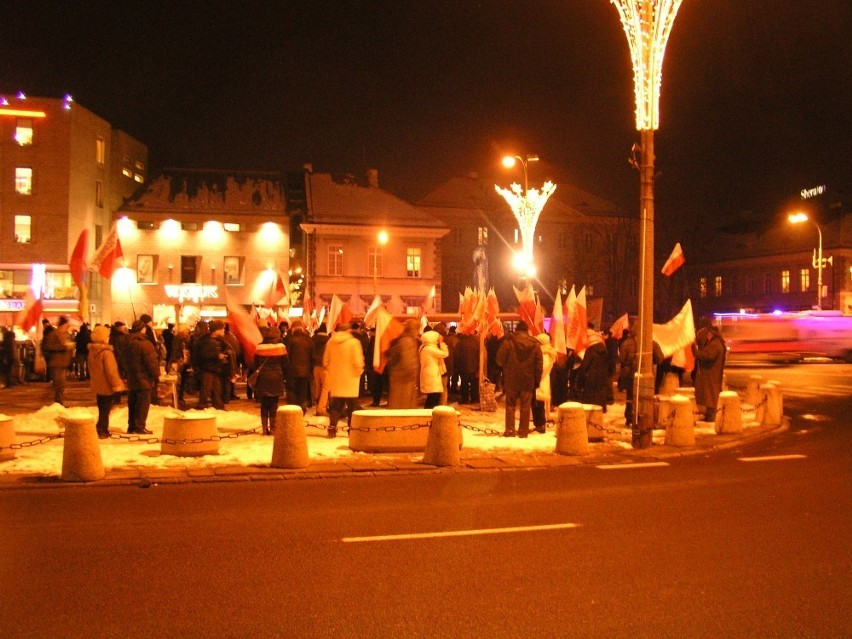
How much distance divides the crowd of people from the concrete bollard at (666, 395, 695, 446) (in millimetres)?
984

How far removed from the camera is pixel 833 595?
579 cm

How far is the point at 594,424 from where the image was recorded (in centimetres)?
1369

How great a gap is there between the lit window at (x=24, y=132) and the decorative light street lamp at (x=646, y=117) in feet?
132

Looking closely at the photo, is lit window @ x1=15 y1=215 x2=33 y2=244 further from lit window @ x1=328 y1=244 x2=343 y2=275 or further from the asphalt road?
the asphalt road

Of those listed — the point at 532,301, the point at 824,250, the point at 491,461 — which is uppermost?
the point at 824,250

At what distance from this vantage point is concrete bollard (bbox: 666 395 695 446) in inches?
525

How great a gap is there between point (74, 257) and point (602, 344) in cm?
1096

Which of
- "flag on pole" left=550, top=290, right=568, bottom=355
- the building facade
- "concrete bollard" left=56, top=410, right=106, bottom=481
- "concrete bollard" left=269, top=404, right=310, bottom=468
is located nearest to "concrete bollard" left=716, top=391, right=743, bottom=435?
"flag on pole" left=550, top=290, right=568, bottom=355

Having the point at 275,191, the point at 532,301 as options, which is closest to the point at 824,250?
the point at 275,191

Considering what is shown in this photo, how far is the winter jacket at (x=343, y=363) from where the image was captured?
1344 centimetres

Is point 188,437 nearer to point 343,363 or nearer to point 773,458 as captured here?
point 343,363

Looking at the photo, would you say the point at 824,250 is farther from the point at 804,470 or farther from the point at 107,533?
the point at 107,533

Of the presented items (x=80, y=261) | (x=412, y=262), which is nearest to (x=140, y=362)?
(x=80, y=261)

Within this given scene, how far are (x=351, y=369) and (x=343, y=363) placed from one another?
156mm
